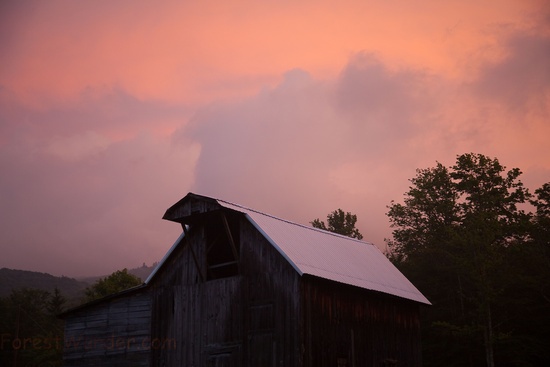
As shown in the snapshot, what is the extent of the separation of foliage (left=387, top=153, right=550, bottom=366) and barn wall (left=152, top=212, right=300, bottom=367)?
1872 cm

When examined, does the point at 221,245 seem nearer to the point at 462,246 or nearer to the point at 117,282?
the point at 462,246

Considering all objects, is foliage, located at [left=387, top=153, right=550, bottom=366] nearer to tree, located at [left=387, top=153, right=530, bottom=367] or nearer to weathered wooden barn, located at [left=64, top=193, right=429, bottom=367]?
tree, located at [left=387, top=153, right=530, bottom=367]

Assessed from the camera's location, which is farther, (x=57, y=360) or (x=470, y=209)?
(x=57, y=360)

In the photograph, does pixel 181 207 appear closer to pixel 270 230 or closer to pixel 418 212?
pixel 270 230

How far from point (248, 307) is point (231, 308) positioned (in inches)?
33.5

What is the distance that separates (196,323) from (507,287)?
26.5 metres

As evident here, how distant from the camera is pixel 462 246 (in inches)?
1663

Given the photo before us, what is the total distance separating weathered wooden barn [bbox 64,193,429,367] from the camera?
81.0ft

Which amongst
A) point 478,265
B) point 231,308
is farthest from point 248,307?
point 478,265

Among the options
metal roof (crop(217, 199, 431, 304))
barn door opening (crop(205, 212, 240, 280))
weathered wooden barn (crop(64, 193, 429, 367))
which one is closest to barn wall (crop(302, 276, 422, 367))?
weathered wooden barn (crop(64, 193, 429, 367))

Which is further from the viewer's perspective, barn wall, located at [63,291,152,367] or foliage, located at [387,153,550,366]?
foliage, located at [387,153,550,366]

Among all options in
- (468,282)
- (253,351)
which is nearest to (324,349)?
(253,351)

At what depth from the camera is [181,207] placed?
1062 inches

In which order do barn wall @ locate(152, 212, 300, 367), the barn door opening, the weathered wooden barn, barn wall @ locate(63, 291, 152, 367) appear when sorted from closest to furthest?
barn wall @ locate(152, 212, 300, 367)
the weathered wooden barn
the barn door opening
barn wall @ locate(63, 291, 152, 367)
